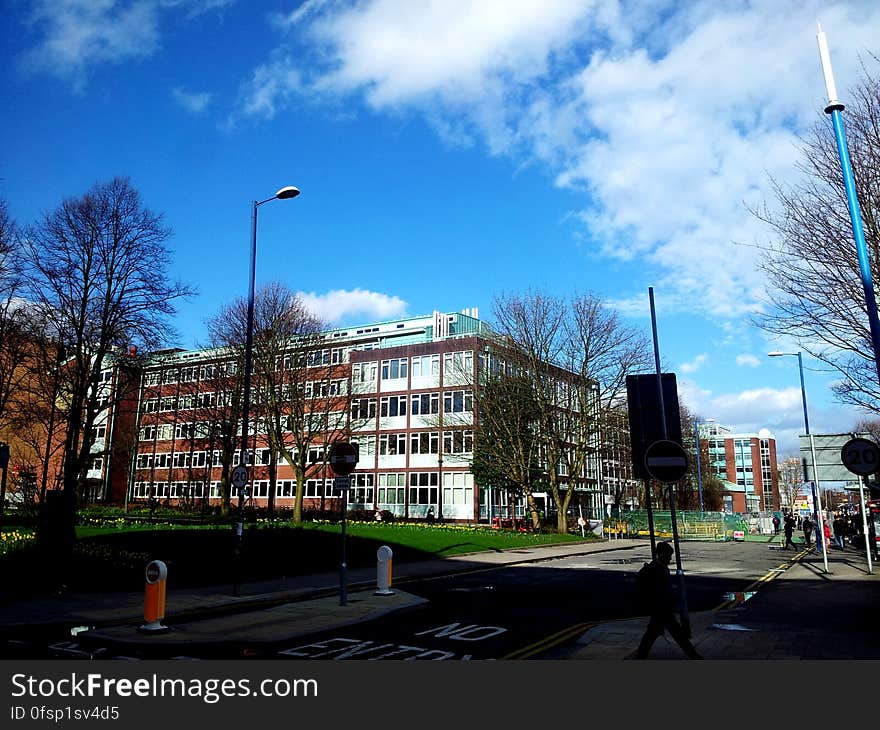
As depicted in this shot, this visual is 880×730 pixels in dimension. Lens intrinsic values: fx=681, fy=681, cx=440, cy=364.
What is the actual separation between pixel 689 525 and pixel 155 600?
160 feet

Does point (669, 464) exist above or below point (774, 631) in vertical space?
above

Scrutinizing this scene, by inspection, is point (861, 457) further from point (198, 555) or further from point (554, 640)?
point (198, 555)

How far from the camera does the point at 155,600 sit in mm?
10898

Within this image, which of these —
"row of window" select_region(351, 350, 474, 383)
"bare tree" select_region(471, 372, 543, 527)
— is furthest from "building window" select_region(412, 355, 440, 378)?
"bare tree" select_region(471, 372, 543, 527)

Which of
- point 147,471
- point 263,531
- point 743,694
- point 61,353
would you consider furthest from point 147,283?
point 147,471

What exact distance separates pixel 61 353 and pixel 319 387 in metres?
16.3

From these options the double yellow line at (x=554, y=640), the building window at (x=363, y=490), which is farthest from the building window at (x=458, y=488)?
the double yellow line at (x=554, y=640)

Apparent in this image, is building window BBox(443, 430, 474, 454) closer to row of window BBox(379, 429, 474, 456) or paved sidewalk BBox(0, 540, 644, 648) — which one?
row of window BBox(379, 429, 474, 456)

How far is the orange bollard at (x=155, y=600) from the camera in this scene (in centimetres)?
1081

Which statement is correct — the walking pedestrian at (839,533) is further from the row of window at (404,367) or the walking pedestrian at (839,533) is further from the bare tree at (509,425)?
the row of window at (404,367)

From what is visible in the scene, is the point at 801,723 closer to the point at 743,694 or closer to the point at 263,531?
the point at 743,694

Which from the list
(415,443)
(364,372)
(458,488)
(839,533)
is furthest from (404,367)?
(839,533)

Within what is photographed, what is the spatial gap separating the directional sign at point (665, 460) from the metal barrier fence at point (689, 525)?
40.9 m

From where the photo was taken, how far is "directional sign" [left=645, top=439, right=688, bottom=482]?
405 inches
